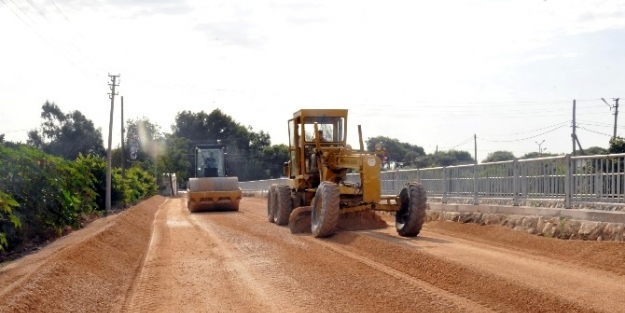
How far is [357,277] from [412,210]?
5548mm

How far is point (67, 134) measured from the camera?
9275 centimetres

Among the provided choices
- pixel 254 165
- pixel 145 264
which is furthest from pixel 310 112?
pixel 254 165

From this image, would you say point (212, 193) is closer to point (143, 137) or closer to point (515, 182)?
point (515, 182)

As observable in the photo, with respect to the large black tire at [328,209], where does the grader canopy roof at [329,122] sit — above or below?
above

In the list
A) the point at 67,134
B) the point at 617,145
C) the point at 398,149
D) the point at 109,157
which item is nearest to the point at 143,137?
the point at 67,134

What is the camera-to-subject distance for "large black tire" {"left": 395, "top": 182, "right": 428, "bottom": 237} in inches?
624

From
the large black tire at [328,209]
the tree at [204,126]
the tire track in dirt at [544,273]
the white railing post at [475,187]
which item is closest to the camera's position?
the tire track in dirt at [544,273]

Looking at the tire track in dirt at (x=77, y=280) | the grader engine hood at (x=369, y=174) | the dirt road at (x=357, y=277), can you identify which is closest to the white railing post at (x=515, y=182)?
the dirt road at (x=357, y=277)

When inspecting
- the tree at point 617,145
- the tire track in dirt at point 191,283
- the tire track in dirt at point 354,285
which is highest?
the tree at point 617,145

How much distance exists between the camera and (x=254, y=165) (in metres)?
98.4

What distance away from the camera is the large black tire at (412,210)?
52.0ft

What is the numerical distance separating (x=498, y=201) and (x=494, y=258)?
20.2 feet

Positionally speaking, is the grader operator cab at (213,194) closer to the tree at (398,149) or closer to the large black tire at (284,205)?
the large black tire at (284,205)

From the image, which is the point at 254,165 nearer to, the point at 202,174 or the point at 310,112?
the point at 202,174
